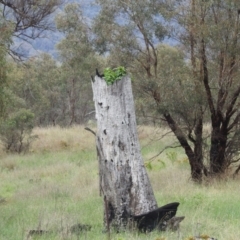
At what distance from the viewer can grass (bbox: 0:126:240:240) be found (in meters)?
7.03

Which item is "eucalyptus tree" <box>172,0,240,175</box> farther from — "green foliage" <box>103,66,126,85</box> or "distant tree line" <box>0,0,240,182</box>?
"green foliage" <box>103,66,126,85</box>

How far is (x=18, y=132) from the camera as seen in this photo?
2164 cm

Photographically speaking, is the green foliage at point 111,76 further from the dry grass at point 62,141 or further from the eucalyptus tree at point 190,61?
the dry grass at point 62,141

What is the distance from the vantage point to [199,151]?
13.1 metres

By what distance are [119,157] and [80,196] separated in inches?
172

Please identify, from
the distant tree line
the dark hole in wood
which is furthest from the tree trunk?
the dark hole in wood

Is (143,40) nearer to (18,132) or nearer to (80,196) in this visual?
(80,196)

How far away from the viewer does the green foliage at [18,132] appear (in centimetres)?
2112

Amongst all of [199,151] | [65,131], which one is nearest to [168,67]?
[199,151]

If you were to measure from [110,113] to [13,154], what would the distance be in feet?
47.0

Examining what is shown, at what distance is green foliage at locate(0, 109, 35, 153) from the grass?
64 cm

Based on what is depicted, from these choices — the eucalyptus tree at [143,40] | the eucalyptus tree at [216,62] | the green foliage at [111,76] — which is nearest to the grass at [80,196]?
the eucalyptus tree at [216,62]

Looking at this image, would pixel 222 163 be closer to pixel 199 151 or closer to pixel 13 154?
pixel 199 151

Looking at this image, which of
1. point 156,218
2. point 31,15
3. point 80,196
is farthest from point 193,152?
point 156,218
